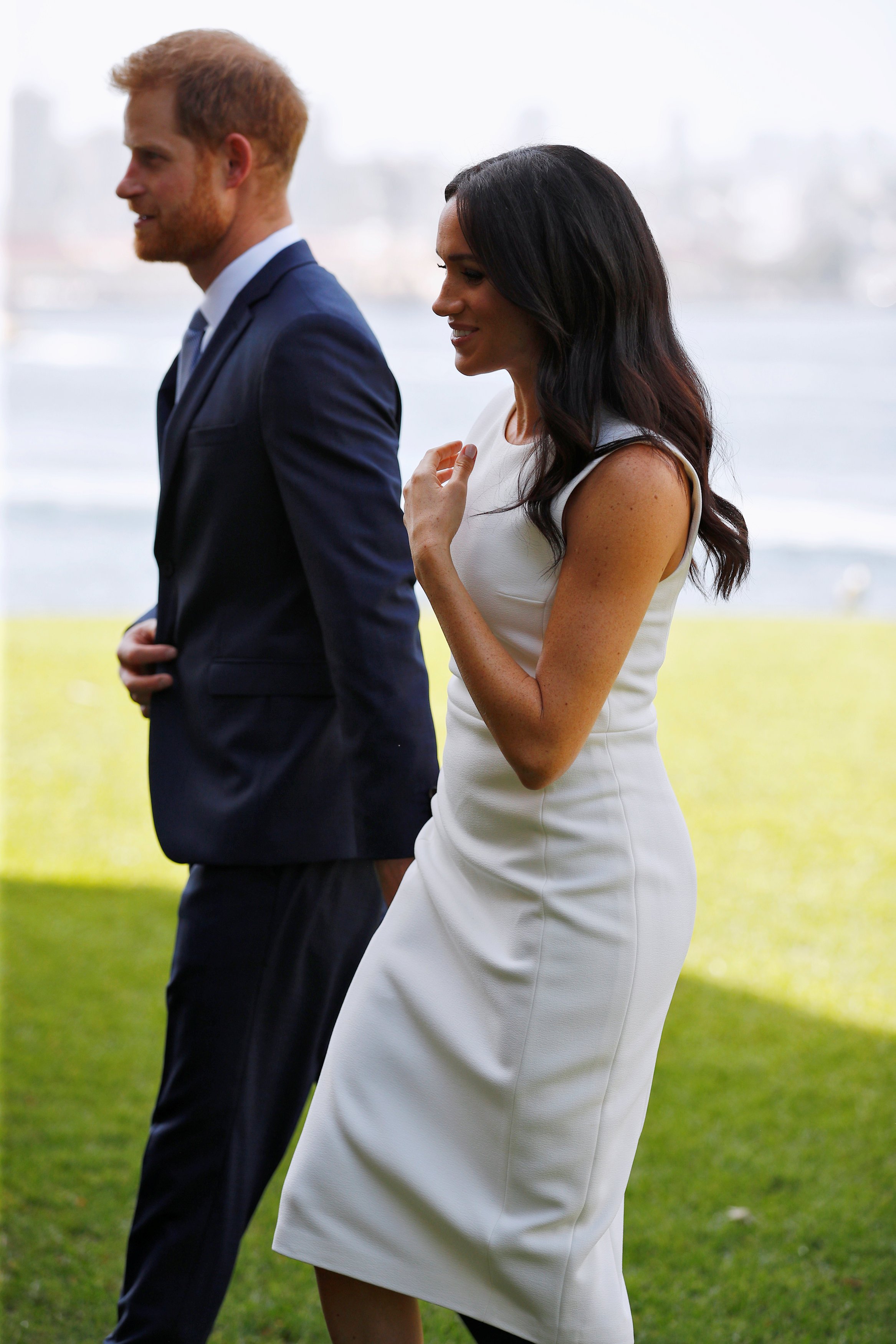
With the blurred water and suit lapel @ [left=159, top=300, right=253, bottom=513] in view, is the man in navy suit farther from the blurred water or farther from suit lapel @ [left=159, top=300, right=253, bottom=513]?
the blurred water

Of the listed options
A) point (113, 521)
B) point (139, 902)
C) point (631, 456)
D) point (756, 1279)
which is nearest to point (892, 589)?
point (113, 521)

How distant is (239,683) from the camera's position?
2104mm

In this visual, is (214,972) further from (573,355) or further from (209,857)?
(573,355)

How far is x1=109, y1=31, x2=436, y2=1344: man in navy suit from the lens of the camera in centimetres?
202

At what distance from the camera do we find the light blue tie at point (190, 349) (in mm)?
2266

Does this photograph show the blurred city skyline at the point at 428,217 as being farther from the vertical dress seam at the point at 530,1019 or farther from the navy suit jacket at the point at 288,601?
the vertical dress seam at the point at 530,1019

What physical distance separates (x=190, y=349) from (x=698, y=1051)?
278cm

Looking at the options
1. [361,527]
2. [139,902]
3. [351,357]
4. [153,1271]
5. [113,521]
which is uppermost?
[351,357]

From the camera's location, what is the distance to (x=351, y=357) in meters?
2.02

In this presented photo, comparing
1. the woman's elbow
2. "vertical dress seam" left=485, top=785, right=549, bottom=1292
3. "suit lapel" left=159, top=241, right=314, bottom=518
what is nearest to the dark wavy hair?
the woman's elbow

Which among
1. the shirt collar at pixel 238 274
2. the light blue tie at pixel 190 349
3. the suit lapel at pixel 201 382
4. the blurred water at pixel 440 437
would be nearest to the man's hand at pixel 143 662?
the suit lapel at pixel 201 382

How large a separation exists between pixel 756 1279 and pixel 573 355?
216 centimetres

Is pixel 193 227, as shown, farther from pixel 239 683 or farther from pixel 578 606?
pixel 578 606

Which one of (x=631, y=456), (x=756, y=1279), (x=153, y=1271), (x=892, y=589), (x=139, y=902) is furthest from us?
(x=892, y=589)
